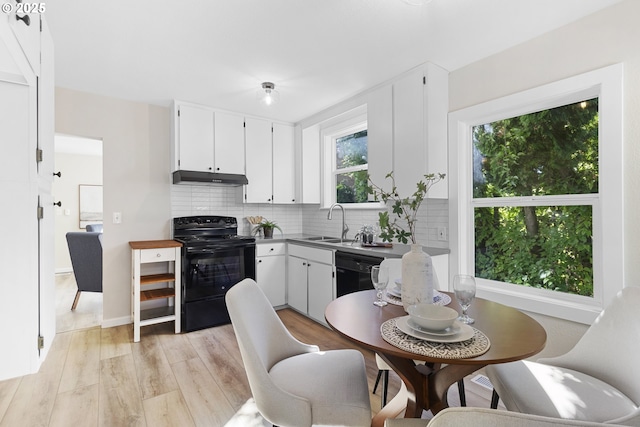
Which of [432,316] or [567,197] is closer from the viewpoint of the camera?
[432,316]

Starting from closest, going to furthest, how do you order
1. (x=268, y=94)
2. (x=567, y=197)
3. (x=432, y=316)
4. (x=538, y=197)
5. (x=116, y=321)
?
(x=432, y=316) → (x=567, y=197) → (x=538, y=197) → (x=268, y=94) → (x=116, y=321)

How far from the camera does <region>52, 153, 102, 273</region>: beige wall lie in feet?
20.2

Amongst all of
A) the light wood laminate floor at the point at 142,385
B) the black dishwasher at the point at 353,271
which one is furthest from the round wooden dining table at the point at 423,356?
the black dishwasher at the point at 353,271

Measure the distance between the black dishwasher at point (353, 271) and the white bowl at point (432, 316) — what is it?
1.31m

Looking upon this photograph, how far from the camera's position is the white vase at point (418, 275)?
1.36 meters

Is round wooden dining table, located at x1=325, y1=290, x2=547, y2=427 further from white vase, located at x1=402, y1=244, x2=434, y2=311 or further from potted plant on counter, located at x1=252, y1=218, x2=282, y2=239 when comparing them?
potted plant on counter, located at x1=252, y1=218, x2=282, y2=239

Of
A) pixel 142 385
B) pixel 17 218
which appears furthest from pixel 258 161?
pixel 142 385

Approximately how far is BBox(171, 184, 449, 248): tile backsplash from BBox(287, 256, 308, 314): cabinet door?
63cm

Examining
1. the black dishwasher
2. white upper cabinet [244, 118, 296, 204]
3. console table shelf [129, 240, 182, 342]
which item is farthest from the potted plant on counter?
the black dishwasher

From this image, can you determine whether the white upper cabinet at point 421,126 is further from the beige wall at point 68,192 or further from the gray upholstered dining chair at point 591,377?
the beige wall at point 68,192

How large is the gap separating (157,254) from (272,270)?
123 cm

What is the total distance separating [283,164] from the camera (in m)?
4.09

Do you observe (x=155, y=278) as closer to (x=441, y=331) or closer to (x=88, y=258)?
(x=88, y=258)

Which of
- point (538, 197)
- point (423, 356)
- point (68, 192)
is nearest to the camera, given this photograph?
point (423, 356)
